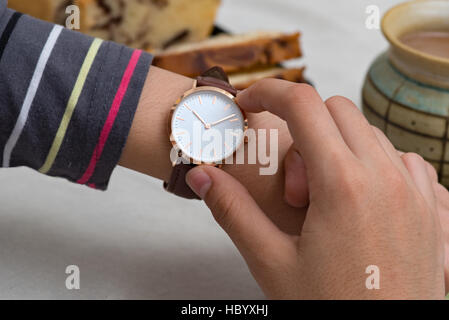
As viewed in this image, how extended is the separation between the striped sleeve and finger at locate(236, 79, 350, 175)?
134 mm

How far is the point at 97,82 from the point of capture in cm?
52

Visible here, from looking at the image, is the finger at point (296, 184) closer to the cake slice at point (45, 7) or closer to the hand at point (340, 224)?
the hand at point (340, 224)

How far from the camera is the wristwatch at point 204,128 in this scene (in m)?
0.53

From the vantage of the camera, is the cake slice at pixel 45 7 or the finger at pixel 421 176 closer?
the finger at pixel 421 176

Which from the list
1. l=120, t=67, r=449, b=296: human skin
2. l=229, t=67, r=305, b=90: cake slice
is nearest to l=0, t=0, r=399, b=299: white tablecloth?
l=120, t=67, r=449, b=296: human skin

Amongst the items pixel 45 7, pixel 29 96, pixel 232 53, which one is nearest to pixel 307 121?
pixel 29 96

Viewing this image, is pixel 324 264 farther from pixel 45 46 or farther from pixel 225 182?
pixel 45 46

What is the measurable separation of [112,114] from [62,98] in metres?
0.04

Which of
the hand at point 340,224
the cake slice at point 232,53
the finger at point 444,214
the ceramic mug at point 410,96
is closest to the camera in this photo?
the hand at point 340,224

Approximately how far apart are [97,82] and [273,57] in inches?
15.3

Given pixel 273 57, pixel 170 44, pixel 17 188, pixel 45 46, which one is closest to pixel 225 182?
pixel 45 46

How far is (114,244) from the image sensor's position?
62 centimetres

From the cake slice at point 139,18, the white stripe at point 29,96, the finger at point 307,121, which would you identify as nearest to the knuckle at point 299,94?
the finger at point 307,121

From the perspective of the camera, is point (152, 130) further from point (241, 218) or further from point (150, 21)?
point (150, 21)
